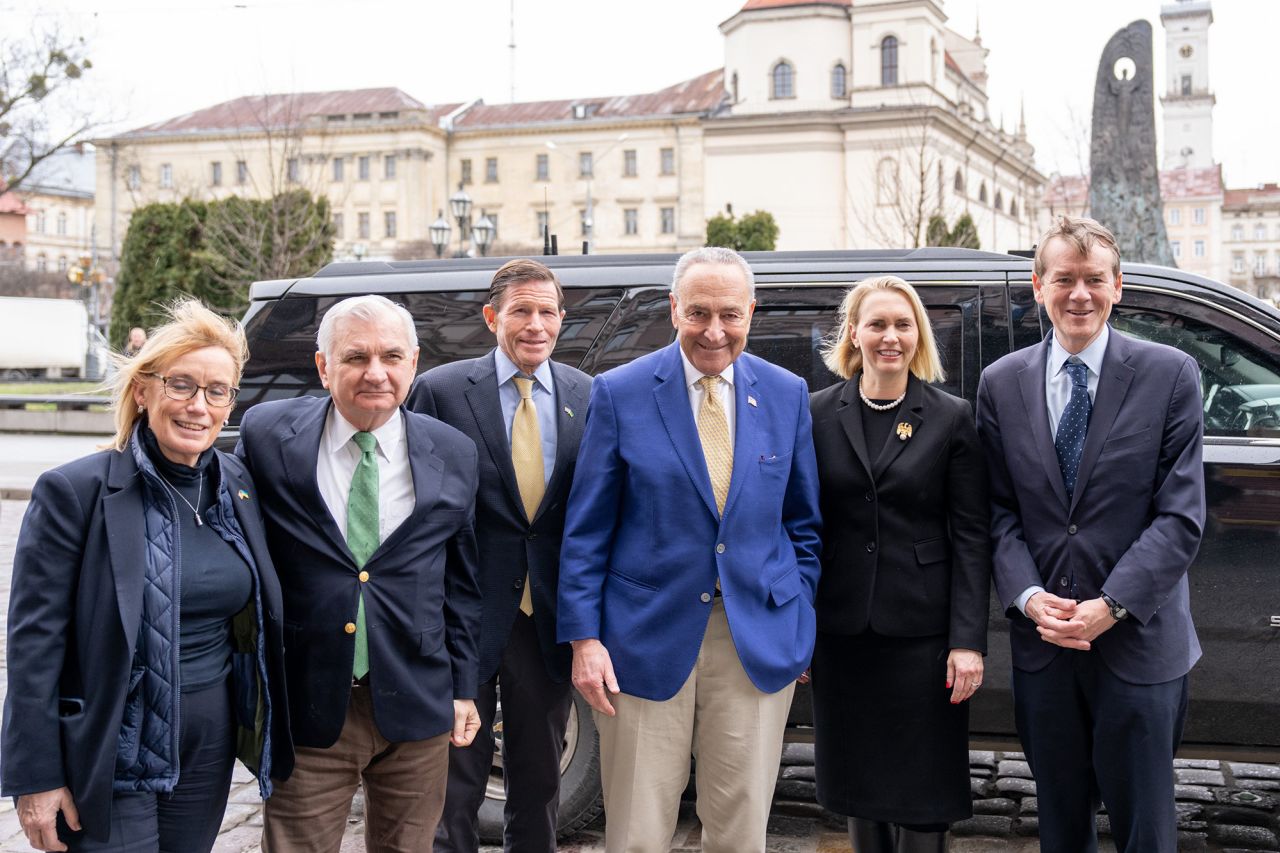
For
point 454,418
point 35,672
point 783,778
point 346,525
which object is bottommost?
point 783,778

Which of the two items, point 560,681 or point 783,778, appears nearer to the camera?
point 560,681

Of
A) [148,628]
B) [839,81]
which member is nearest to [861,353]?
[148,628]

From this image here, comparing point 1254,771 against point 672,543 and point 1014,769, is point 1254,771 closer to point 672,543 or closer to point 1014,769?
point 1014,769

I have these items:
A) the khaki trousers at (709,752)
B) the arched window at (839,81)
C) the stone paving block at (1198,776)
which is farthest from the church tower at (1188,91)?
the khaki trousers at (709,752)

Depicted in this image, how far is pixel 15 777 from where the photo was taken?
2814 mm

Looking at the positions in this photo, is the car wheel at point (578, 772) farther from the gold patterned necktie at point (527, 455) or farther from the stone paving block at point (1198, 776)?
the stone paving block at point (1198, 776)

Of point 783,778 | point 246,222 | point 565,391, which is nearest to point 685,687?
point 565,391

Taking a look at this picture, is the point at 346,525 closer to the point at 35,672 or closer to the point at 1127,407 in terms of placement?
the point at 35,672

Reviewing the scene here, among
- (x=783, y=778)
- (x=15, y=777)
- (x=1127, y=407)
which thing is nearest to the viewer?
(x=15, y=777)

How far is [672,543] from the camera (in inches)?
139

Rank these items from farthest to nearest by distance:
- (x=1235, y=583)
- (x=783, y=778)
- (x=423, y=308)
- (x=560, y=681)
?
(x=783, y=778)
(x=423, y=308)
(x=1235, y=583)
(x=560, y=681)

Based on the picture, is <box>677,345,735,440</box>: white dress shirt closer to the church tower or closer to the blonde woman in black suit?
the blonde woman in black suit

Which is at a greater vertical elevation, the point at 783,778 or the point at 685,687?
the point at 685,687

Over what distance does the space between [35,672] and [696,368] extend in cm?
189
